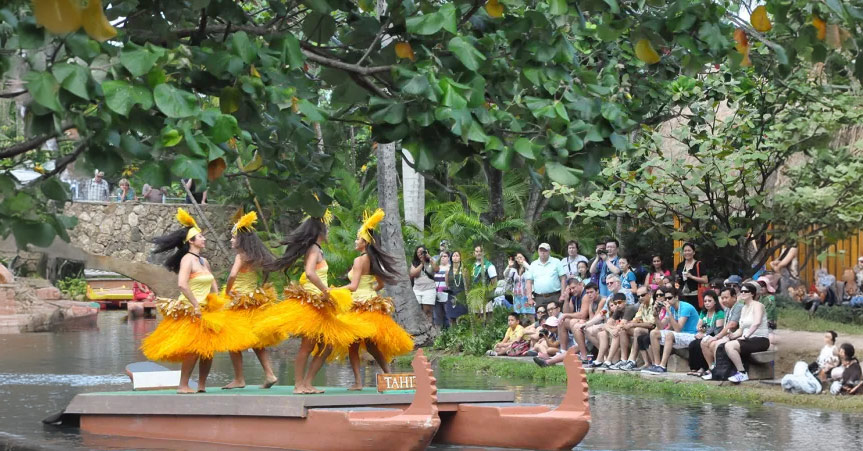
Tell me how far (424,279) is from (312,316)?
9.16 meters

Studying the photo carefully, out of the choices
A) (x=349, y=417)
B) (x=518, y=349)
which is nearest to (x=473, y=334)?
(x=518, y=349)

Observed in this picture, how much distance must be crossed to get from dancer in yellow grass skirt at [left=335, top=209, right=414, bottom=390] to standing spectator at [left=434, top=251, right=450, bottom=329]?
794cm

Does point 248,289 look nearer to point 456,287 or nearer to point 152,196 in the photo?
point 456,287

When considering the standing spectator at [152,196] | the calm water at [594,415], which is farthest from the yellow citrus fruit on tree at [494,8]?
the standing spectator at [152,196]

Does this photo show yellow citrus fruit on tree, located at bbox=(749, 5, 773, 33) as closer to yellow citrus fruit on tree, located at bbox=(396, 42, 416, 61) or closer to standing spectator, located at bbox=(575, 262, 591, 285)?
yellow citrus fruit on tree, located at bbox=(396, 42, 416, 61)

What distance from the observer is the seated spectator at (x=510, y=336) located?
55.7 feet

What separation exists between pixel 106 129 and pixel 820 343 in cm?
995

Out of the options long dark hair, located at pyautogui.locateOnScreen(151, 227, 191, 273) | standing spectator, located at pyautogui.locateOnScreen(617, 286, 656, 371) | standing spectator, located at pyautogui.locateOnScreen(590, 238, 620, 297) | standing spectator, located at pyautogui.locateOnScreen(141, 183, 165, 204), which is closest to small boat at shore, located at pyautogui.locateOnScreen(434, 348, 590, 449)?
long dark hair, located at pyautogui.locateOnScreen(151, 227, 191, 273)

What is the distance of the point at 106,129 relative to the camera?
5.73 metres

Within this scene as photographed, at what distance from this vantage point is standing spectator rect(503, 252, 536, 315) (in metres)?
17.3

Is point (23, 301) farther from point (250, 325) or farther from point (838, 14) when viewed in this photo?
point (838, 14)

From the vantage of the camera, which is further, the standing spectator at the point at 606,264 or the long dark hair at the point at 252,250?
the standing spectator at the point at 606,264

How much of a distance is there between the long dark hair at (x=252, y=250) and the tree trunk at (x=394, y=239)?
24.9 feet

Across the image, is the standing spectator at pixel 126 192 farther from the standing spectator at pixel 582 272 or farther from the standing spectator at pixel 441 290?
the standing spectator at pixel 582 272
